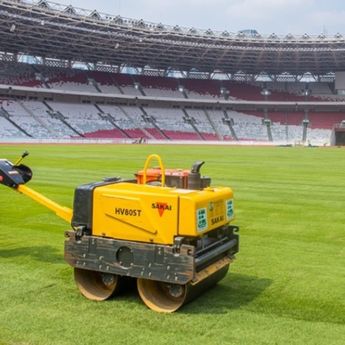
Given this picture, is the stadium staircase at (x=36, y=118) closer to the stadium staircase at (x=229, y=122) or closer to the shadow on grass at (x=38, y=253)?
the stadium staircase at (x=229, y=122)

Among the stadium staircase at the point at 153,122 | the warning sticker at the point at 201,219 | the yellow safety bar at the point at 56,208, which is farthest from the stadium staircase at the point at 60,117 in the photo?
the warning sticker at the point at 201,219

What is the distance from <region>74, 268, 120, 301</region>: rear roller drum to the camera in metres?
5.81

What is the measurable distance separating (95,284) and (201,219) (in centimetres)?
153

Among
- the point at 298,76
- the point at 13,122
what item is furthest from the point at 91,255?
the point at 298,76

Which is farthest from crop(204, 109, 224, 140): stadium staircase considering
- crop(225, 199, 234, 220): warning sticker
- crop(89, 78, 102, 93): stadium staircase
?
crop(225, 199, 234, 220): warning sticker

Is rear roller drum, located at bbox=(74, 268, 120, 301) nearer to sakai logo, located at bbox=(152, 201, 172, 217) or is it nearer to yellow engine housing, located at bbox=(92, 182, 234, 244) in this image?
yellow engine housing, located at bbox=(92, 182, 234, 244)

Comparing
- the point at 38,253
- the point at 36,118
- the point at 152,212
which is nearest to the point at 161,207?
the point at 152,212

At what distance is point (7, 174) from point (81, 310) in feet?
6.68

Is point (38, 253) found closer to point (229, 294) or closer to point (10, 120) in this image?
point (229, 294)

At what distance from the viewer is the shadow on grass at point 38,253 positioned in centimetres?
770

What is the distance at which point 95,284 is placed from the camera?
5.94 meters

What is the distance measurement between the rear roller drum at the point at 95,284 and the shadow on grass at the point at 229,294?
0.87 meters

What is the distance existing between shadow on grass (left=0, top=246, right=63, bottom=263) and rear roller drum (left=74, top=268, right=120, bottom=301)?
1.75m

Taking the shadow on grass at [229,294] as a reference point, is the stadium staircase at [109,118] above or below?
above
